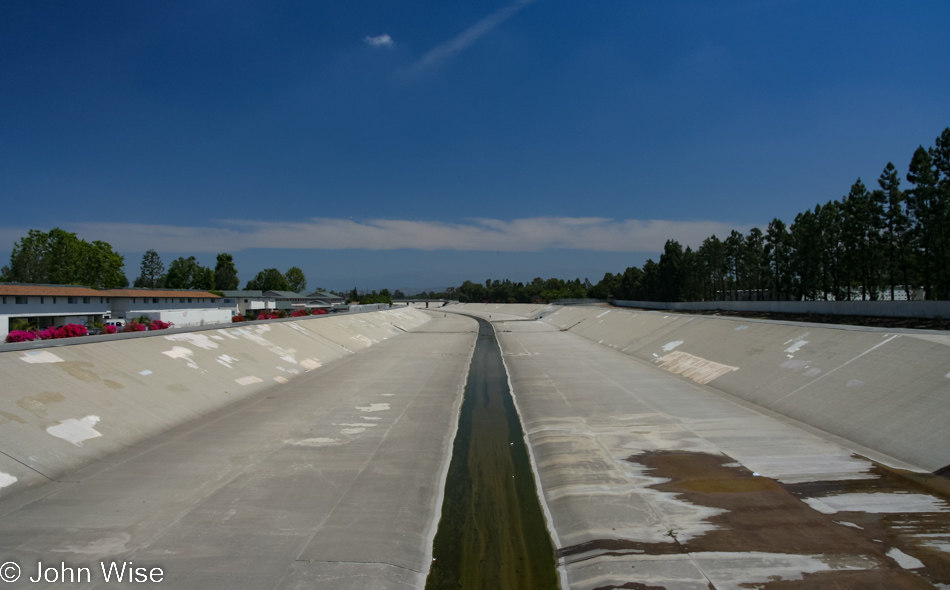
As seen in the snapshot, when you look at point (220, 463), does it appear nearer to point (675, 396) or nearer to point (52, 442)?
point (52, 442)

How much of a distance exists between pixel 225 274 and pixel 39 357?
157901 millimetres

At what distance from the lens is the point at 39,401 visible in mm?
13906

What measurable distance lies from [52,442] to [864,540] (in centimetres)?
1832

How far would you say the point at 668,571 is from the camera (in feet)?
26.7

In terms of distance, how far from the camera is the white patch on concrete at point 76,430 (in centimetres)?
1303

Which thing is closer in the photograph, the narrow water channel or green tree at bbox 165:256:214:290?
the narrow water channel

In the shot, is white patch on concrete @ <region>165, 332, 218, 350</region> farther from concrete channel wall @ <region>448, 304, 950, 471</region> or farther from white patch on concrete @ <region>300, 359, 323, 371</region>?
concrete channel wall @ <region>448, 304, 950, 471</region>

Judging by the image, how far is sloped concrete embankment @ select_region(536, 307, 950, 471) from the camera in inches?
542

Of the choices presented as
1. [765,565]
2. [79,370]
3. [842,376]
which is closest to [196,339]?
[79,370]

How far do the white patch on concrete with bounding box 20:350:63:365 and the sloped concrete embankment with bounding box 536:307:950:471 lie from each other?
83.9ft

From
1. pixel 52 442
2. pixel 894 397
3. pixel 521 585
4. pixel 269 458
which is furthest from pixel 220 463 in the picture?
pixel 894 397

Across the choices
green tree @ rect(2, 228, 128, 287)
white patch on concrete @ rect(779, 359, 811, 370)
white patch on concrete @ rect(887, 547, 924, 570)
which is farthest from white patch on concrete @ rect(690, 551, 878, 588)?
green tree @ rect(2, 228, 128, 287)

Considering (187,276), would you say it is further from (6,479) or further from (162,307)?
(6,479)

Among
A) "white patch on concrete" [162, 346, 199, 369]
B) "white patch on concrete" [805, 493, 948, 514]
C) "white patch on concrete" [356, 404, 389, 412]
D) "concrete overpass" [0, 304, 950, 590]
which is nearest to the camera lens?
"concrete overpass" [0, 304, 950, 590]
